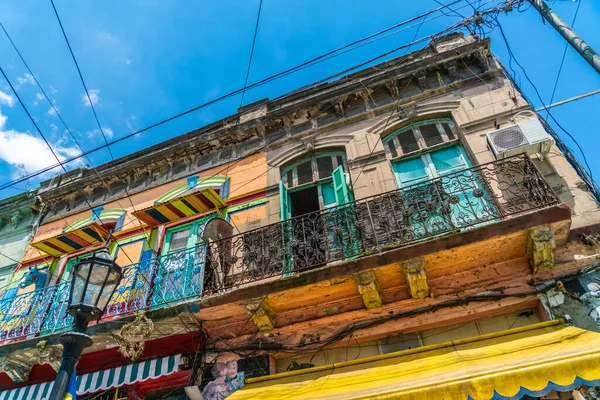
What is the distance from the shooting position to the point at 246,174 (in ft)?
29.0

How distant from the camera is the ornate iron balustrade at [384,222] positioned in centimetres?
546

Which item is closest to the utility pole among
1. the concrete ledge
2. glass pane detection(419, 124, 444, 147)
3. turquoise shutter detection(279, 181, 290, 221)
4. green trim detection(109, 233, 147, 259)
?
the concrete ledge

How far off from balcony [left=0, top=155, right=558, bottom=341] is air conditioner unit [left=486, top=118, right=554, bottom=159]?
0.63ft

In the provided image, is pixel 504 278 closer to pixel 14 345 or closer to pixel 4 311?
pixel 14 345

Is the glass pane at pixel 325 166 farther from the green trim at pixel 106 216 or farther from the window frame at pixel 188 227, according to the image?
the green trim at pixel 106 216

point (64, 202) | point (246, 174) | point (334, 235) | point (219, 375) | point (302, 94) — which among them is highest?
point (302, 94)

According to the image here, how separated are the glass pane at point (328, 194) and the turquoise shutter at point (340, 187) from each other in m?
0.24

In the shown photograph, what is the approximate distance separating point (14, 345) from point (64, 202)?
17.5 feet

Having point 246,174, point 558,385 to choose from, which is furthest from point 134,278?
point 558,385

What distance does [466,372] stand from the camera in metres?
3.97

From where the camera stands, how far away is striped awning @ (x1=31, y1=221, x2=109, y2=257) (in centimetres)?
890

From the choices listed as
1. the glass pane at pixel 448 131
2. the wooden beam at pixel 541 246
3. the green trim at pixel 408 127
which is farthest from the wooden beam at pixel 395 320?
the green trim at pixel 408 127

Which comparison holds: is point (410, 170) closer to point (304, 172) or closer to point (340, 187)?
point (340, 187)

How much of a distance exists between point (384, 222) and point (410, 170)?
1983 millimetres
